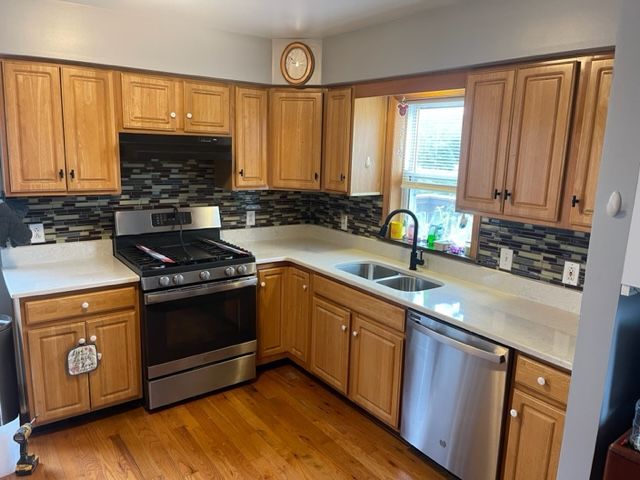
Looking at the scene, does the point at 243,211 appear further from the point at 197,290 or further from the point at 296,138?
the point at 197,290

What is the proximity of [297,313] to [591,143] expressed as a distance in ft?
7.00

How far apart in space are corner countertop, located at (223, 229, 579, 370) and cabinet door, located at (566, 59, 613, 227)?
50 centimetres

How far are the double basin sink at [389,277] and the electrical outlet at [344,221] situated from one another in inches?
23.6

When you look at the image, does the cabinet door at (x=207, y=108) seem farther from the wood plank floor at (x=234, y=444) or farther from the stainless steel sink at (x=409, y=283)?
the wood plank floor at (x=234, y=444)

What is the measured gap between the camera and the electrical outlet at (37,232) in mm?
2903

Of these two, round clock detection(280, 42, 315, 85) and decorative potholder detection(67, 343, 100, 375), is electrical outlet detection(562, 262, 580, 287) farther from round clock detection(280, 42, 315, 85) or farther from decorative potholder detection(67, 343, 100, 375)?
decorative potholder detection(67, 343, 100, 375)

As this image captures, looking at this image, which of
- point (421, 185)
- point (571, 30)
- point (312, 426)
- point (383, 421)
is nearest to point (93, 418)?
point (312, 426)

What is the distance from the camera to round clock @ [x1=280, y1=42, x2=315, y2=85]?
10.9ft

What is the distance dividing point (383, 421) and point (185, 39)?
267 cm

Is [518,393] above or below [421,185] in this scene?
below

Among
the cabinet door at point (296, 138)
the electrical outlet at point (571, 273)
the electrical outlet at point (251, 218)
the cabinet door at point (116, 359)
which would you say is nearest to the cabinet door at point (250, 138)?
the cabinet door at point (296, 138)

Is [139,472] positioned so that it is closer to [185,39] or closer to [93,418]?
[93,418]

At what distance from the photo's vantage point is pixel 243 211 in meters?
3.75

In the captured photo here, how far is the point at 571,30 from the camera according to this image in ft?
6.47
